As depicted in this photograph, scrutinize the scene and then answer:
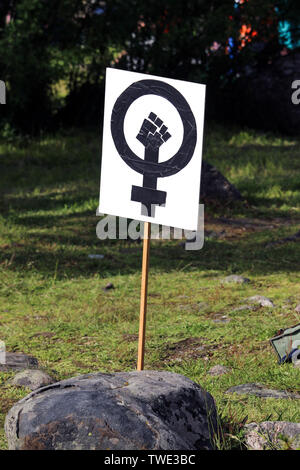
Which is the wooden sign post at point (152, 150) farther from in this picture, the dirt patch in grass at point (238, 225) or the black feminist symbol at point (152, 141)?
the dirt patch in grass at point (238, 225)

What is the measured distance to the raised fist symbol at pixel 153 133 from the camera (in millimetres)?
4141

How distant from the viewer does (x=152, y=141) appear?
415cm

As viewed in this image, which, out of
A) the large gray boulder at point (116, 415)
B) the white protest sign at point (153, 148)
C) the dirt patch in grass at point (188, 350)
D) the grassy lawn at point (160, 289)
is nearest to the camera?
the large gray boulder at point (116, 415)

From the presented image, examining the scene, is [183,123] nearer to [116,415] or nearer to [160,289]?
[116,415]

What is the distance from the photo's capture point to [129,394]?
10.4 feet

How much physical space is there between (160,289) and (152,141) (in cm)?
288

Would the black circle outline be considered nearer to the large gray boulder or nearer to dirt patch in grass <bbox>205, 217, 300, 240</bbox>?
the large gray boulder

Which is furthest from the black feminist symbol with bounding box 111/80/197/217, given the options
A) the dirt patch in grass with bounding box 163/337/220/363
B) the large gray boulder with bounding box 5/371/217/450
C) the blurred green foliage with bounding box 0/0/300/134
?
the blurred green foliage with bounding box 0/0/300/134

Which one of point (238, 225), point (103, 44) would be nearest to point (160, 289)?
point (238, 225)

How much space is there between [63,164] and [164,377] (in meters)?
9.89

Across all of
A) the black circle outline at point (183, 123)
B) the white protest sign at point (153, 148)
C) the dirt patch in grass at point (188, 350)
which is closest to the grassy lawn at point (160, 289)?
the dirt patch in grass at point (188, 350)

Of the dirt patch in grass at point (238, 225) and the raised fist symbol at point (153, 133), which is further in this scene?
the dirt patch in grass at point (238, 225)

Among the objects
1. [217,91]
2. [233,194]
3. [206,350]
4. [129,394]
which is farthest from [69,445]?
[217,91]

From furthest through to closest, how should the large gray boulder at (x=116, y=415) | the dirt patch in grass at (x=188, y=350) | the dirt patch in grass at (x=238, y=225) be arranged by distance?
the dirt patch in grass at (x=238, y=225), the dirt patch in grass at (x=188, y=350), the large gray boulder at (x=116, y=415)
